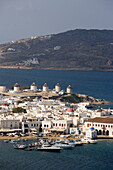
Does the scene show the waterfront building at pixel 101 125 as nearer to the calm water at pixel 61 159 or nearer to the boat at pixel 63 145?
the calm water at pixel 61 159

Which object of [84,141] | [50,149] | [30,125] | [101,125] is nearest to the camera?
[50,149]

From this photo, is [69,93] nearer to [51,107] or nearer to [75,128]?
[51,107]

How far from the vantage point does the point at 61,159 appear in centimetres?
5584

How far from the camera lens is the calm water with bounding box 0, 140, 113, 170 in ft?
175

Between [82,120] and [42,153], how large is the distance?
551 inches

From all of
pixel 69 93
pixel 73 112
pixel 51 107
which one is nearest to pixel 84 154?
pixel 73 112

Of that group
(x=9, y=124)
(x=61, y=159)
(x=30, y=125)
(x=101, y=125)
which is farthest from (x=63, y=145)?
(x=9, y=124)

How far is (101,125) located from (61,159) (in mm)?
12817

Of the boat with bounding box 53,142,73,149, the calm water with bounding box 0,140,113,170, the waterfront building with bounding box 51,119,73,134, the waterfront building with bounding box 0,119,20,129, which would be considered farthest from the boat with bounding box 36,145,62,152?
the waterfront building with bounding box 0,119,20,129

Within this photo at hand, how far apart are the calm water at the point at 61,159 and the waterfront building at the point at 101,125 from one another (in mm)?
5892

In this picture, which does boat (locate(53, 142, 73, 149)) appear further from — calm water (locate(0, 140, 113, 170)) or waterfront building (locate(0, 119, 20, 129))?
waterfront building (locate(0, 119, 20, 129))

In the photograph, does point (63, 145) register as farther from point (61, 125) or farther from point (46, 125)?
point (46, 125)

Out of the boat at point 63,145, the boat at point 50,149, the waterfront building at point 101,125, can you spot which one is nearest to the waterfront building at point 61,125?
the waterfront building at point 101,125

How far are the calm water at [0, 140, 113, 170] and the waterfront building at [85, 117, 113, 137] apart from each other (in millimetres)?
5892
